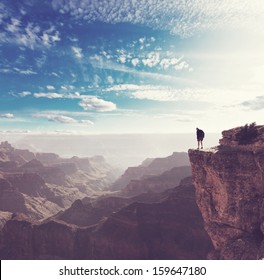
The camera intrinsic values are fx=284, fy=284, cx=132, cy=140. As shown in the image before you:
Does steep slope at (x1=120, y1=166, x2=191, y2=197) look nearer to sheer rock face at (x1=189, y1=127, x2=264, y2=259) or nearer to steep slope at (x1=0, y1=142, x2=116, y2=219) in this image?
steep slope at (x1=0, y1=142, x2=116, y2=219)

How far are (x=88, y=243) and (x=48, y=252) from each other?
455 inches

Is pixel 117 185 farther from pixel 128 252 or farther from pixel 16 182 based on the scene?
pixel 128 252

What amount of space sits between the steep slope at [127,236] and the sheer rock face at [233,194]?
121 feet

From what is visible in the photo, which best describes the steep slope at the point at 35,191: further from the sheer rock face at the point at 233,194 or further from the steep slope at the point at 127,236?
the sheer rock face at the point at 233,194

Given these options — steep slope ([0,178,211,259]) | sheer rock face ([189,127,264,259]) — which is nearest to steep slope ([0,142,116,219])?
steep slope ([0,178,211,259])

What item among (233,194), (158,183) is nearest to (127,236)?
(233,194)

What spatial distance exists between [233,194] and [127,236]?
47848mm

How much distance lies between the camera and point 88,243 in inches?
2881

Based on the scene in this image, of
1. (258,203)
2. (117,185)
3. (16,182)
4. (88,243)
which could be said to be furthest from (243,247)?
(117,185)

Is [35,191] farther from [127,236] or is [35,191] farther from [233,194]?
[233,194]

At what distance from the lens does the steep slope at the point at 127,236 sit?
219ft

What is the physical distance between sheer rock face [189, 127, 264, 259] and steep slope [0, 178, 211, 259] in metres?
36.9

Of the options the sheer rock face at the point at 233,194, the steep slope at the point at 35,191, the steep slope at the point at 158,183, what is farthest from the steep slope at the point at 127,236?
the steep slope at the point at 158,183

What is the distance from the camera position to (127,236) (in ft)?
229
